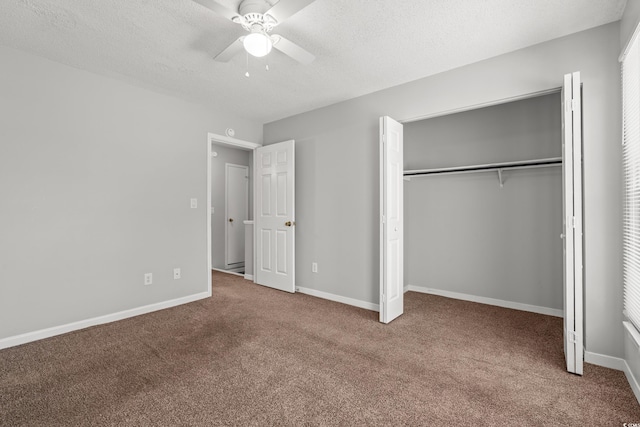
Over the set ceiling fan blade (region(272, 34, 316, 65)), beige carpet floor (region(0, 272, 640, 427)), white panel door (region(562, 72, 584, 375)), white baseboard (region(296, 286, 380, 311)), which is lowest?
beige carpet floor (region(0, 272, 640, 427))

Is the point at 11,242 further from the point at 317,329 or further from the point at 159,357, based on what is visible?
the point at 317,329

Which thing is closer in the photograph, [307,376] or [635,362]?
[635,362]

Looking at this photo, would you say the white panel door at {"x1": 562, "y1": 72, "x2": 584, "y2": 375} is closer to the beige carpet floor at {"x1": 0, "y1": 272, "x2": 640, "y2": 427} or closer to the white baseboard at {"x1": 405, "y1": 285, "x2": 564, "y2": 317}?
the beige carpet floor at {"x1": 0, "y1": 272, "x2": 640, "y2": 427}

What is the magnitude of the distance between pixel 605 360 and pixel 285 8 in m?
3.27

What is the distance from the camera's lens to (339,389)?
1.93 m

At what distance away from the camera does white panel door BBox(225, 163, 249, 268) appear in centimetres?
616

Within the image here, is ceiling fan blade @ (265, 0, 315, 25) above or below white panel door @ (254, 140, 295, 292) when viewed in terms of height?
above

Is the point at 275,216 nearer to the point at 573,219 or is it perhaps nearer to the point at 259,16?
the point at 259,16

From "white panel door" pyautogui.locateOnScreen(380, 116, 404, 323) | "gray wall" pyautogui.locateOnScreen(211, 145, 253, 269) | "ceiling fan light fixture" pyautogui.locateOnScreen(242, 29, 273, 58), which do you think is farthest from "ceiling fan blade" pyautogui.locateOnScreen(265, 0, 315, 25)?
"gray wall" pyautogui.locateOnScreen(211, 145, 253, 269)

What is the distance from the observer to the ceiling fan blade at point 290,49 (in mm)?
2160

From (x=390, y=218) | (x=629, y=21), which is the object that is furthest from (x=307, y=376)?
(x=629, y=21)

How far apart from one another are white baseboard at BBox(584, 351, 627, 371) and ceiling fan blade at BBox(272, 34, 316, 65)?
3095 mm

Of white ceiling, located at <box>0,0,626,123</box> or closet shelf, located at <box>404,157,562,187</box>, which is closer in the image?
white ceiling, located at <box>0,0,626,123</box>

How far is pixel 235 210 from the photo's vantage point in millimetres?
6324
